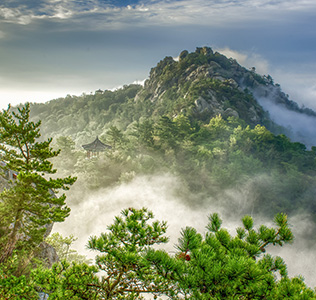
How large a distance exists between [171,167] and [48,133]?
67.9 metres

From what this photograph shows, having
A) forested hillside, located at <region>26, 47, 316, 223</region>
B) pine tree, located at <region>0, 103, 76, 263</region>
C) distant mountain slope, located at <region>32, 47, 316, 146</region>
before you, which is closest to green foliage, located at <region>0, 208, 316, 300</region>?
pine tree, located at <region>0, 103, 76, 263</region>

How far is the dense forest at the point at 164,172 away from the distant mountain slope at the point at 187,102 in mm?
572

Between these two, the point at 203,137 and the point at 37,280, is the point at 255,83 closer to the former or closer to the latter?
the point at 203,137

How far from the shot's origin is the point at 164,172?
46938 mm

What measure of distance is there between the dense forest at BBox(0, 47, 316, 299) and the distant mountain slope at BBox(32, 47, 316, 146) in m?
0.57

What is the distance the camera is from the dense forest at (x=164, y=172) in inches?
187

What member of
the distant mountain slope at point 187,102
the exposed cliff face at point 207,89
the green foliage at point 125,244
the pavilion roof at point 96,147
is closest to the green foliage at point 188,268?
the green foliage at point 125,244

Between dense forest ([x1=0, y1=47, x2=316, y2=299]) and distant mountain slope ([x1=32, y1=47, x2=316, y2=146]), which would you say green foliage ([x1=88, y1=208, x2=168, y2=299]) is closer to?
dense forest ([x1=0, y1=47, x2=316, y2=299])

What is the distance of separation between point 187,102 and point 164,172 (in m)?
28.1

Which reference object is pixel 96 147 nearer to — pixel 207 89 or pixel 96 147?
pixel 96 147

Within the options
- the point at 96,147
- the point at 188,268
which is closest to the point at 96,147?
the point at 96,147

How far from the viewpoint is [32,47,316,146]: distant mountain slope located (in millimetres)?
72312

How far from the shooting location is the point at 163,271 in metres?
4.53

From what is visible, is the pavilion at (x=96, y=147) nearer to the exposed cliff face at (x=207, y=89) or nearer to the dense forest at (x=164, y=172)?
the dense forest at (x=164, y=172)
